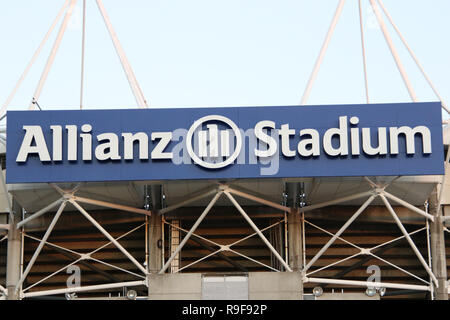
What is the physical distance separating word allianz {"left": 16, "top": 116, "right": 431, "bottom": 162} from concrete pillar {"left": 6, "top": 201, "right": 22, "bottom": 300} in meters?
6.00

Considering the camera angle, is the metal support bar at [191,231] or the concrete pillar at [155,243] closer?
the metal support bar at [191,231]

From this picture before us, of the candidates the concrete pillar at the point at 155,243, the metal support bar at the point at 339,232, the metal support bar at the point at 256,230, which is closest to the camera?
the metal support bar at the point at 256,230

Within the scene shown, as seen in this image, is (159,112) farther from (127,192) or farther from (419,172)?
(419,172)

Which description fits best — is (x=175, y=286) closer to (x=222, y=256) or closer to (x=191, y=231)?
(x=191, y=231)

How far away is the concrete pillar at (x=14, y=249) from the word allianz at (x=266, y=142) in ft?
19.7

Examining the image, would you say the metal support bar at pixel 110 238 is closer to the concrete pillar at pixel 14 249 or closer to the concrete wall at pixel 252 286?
the concrete wall at pixel 252 286

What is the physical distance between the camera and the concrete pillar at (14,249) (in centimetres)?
4678

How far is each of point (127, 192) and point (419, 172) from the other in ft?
42.9

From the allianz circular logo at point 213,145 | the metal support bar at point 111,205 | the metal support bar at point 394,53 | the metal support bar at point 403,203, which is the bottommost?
the metal support bar at point 403,203

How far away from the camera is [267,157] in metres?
41.8

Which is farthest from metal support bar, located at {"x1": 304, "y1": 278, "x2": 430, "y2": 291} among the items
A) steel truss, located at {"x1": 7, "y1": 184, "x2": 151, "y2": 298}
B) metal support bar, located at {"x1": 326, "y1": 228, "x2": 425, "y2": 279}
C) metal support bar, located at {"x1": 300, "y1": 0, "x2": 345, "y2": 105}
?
metal support bar, located at {"x1": 300, "y1": 0, "x2": 345, "y2": 105}

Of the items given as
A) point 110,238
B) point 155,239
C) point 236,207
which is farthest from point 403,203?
point 110,238

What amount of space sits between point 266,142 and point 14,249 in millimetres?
13930

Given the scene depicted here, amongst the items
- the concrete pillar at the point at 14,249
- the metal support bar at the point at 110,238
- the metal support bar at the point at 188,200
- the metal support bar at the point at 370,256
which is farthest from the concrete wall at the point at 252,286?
the concrete pillar at the point at 14,249
